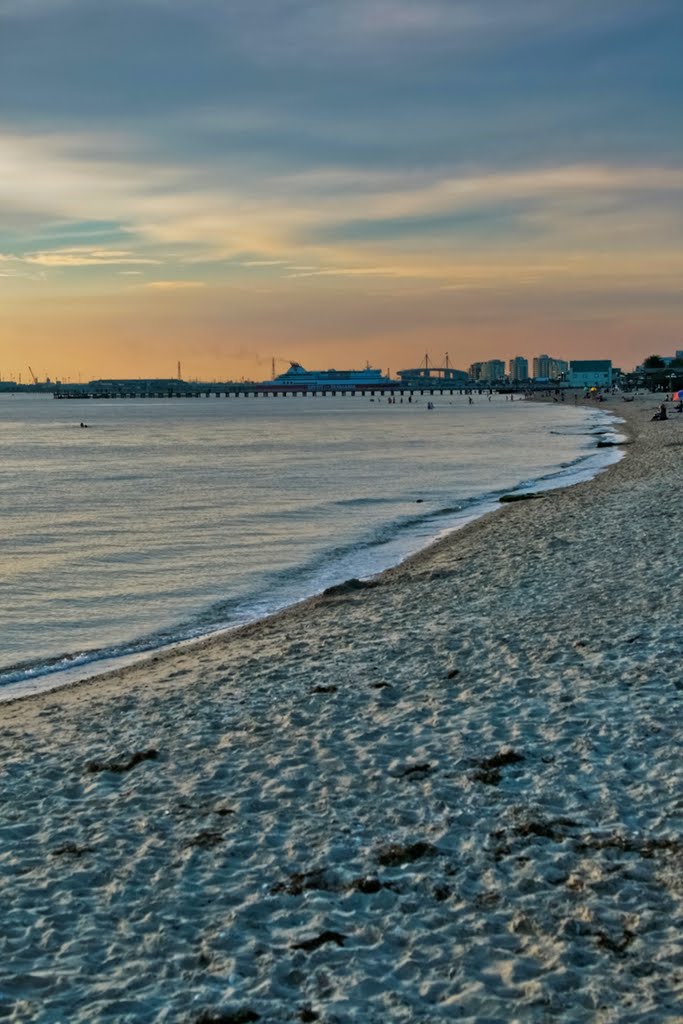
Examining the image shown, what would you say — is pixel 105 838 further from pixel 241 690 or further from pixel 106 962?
pixel 241 690

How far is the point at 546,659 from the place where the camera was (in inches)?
394

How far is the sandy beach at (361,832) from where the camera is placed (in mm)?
4883

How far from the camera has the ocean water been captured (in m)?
15.0

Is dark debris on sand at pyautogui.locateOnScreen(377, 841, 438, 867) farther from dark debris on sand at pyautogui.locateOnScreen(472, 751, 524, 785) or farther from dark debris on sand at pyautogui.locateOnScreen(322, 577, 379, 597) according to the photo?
dark debris on sand at pyautogui.locateOnScreen(322, 577, 379, 597)

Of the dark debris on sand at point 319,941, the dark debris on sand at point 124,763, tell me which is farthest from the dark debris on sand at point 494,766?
the dark debris on sand at point 124,763

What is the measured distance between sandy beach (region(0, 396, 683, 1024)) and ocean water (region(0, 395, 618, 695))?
3.36 meters

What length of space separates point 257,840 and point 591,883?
7.06 ft

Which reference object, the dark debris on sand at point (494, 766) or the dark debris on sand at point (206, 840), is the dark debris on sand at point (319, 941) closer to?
the dark debris on sand at point (206, 840)

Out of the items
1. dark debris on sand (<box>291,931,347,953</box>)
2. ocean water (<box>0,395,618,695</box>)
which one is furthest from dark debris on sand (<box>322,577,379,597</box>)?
dark debris on sand (<box>291,931,347,953</box>)

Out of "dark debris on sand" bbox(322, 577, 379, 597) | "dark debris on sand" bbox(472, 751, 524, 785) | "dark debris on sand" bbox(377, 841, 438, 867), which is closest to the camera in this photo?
"dark debris on sand" bbox(377, 841, 438, 867)

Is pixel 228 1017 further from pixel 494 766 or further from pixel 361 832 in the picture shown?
pixel 494 766

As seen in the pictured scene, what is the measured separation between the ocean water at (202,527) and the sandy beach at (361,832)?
11.0ft

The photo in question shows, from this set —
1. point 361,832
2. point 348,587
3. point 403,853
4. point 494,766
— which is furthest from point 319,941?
point 348,587

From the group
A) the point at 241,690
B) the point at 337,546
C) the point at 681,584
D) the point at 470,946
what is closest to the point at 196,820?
the point at 470,946
